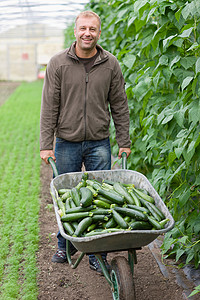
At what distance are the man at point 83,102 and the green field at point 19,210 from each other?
2.19ft

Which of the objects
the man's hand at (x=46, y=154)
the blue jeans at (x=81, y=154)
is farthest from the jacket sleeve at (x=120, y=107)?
the man's hand at (x=46, y=154)

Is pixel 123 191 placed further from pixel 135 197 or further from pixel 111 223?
pixel 111 223

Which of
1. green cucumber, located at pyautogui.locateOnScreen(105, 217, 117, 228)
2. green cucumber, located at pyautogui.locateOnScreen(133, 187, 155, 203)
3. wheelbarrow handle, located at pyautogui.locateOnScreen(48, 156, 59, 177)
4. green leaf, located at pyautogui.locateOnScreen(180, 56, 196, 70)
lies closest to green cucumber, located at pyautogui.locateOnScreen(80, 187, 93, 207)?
green cucumber, located at pyautogui.locateOnScreen(105, 217, 117, 228)

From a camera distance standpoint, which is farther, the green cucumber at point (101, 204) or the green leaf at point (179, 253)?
the green leaf at point (179, 253)

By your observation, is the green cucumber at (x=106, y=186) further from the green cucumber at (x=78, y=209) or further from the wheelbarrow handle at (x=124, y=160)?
the wheelbarrow handle at (x=124, y=160)

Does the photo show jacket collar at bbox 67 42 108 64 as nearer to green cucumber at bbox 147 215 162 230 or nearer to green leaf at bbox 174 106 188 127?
green leaf at bbox 174 106 188 127

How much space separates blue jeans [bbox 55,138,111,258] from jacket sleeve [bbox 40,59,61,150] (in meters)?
0.14

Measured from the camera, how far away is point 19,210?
17.2 feet

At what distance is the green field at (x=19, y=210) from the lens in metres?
3.55

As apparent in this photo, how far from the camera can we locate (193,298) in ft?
10.3

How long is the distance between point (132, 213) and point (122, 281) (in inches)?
17.4

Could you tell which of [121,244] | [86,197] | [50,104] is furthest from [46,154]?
[121,244]

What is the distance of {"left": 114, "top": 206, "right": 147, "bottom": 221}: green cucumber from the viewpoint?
2651 millimetres

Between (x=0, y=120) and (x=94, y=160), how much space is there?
9.08 meters
